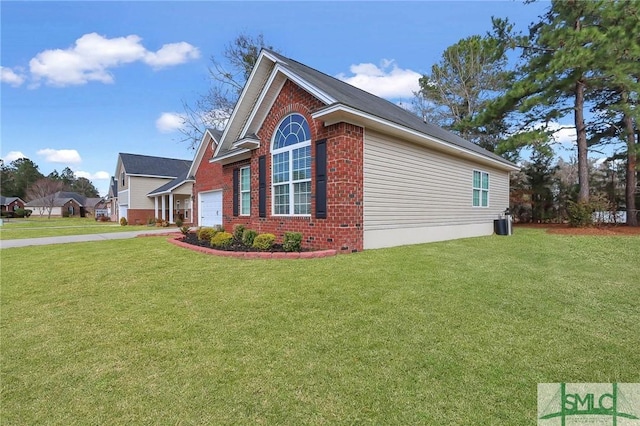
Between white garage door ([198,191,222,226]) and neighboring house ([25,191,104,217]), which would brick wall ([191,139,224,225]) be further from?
neighboring house ([25,191,104,217])

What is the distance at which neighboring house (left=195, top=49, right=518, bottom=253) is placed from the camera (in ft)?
25.9

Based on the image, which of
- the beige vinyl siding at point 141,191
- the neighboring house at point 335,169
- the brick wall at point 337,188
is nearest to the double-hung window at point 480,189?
the neighboring house at point 335,169

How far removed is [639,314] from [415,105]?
954 inches

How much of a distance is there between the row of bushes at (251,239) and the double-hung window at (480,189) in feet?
28.6

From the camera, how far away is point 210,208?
60.8ft

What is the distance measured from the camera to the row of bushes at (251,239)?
8.21m

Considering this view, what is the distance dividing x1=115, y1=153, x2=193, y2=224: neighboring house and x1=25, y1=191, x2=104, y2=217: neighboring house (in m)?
34.9

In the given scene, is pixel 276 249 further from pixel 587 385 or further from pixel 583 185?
pixel 583 185

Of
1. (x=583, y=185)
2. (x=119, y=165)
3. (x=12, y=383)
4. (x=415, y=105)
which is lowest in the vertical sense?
(x=12, y=383)

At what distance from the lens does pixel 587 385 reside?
7.90 feet

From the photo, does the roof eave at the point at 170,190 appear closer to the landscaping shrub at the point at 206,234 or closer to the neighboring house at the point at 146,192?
the neighboring house at the point at 146,192

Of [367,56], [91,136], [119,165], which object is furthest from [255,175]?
[119,165]

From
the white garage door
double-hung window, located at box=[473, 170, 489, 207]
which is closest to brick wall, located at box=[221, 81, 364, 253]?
double-hung window, located at box=[473, 170, 489, 207]

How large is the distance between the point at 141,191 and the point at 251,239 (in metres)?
24.3
